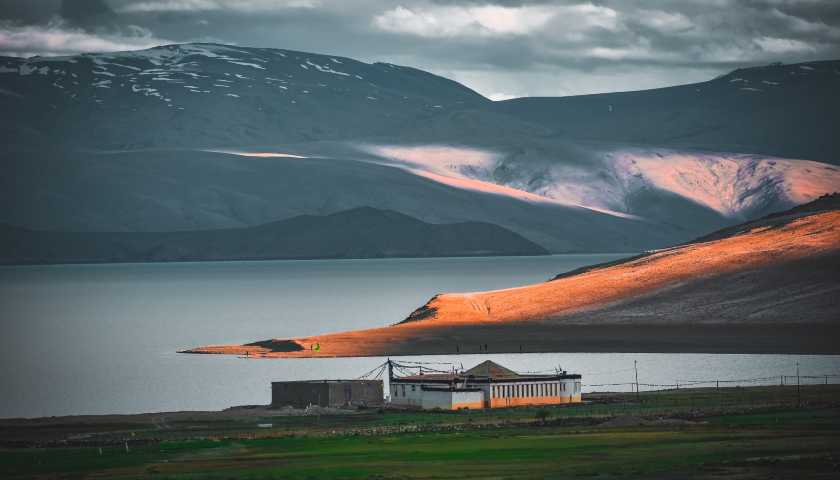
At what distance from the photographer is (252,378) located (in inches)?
4592

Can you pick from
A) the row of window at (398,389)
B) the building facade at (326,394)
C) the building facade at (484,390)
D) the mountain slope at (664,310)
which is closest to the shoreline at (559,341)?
the mountain slope at (664,310)

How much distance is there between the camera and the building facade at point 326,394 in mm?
94625

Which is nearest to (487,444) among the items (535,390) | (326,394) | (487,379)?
(487,379)

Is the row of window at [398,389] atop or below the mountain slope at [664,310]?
below

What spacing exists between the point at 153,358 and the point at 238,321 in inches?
1979

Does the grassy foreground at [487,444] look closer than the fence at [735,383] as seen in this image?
Yes

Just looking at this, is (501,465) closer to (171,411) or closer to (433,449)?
(433,449)

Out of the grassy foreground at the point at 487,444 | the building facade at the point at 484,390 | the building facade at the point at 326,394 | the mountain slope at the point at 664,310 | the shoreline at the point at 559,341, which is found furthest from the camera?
the mountain slope at the point at 664,310

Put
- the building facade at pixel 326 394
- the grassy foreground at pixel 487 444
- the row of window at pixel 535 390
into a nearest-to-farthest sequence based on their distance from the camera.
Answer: the grassy foreground at pixel 487 444 < the building facade at pixel 326 394 < the row of window at pixel 535 390

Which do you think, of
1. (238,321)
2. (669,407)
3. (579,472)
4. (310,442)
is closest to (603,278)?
(238,321)

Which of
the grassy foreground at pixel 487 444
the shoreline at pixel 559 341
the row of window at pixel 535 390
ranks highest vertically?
the shoreline at pixel 559 341

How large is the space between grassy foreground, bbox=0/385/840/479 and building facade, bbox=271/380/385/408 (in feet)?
14.0

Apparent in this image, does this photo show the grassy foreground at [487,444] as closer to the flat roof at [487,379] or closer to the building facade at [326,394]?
the flat roof at [487,379]

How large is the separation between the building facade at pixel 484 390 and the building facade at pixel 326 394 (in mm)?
1329
